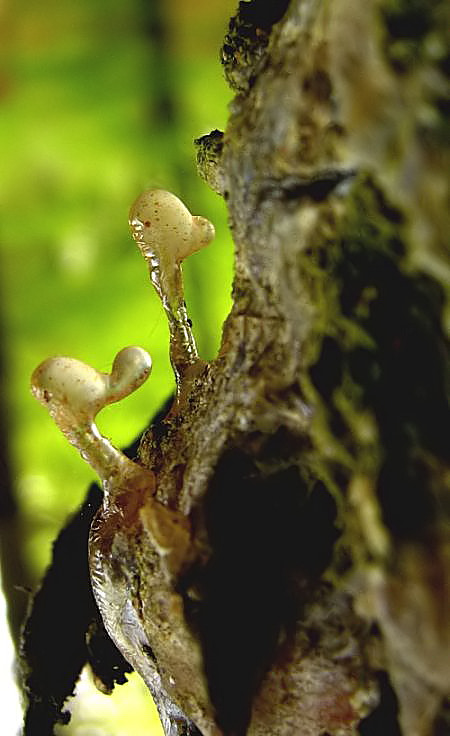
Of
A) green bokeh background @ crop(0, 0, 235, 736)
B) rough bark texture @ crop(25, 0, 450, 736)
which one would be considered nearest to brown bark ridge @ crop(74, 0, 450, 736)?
rough bark texture @ crop(25, 0, 450, 736)

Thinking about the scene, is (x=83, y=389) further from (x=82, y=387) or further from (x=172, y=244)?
(x=172, y=244)

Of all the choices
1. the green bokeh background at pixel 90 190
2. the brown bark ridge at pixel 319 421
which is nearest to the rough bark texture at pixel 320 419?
the brown bark ridge at pixel 319 421

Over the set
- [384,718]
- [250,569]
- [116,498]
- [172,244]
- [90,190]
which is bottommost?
[384,718]

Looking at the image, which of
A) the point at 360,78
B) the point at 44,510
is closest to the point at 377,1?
the point at 360,78

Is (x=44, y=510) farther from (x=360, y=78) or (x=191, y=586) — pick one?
(x=360, y=78)

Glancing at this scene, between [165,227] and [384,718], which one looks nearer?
[384,718]

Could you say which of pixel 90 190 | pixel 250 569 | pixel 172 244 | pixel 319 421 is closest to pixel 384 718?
pixel 250 569
